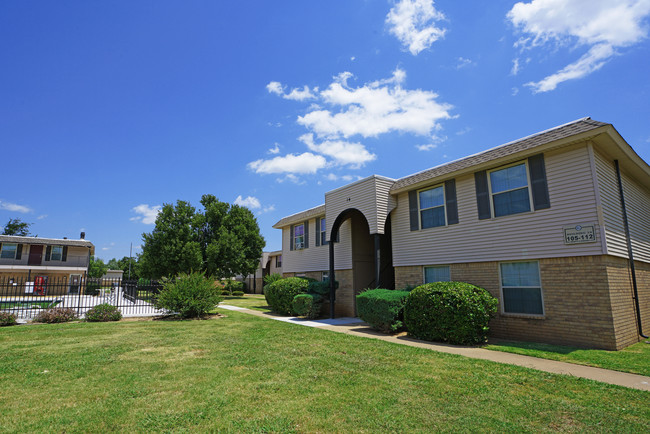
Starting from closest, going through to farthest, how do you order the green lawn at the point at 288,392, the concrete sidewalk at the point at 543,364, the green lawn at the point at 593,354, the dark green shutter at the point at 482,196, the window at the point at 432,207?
the green lawn at the point at 288,392 < the concrete sidewalk at the point at 543,364 < the green lawn at the point at 593,354 < the dark green shutter at the point at 482,196 < the window at the point at 432,207

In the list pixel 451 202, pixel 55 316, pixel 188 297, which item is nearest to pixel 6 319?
pixel 55 316

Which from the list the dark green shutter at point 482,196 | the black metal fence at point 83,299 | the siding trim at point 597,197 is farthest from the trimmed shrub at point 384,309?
the black metal fence at point 83,299

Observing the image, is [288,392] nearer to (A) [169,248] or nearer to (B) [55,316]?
(B) [55,316]

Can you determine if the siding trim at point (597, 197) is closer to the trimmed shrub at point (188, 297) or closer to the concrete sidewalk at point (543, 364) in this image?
the concrete sidewalk at point (543, 364)

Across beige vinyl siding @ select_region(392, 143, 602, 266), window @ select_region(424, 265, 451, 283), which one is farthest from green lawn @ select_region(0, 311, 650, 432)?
window @ select_region(424, 265, 451, 283)

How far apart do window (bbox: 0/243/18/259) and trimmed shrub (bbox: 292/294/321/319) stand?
3600 centimetres

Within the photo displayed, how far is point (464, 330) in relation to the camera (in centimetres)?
835

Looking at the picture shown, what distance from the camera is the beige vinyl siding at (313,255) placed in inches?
631

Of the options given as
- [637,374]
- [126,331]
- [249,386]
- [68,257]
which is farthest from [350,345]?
[68,257]

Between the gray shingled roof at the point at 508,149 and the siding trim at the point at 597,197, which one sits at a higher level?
the gray shingled roof at the point at 508,149

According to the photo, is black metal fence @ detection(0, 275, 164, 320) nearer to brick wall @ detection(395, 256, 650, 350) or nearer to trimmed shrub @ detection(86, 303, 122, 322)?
trimmed shrub @ detection(86, 303, 122, 322)

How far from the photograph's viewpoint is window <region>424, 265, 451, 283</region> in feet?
36.9

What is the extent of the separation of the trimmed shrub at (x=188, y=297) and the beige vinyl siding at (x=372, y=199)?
6479mm

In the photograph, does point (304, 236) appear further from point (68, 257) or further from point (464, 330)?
point (68, 257)
